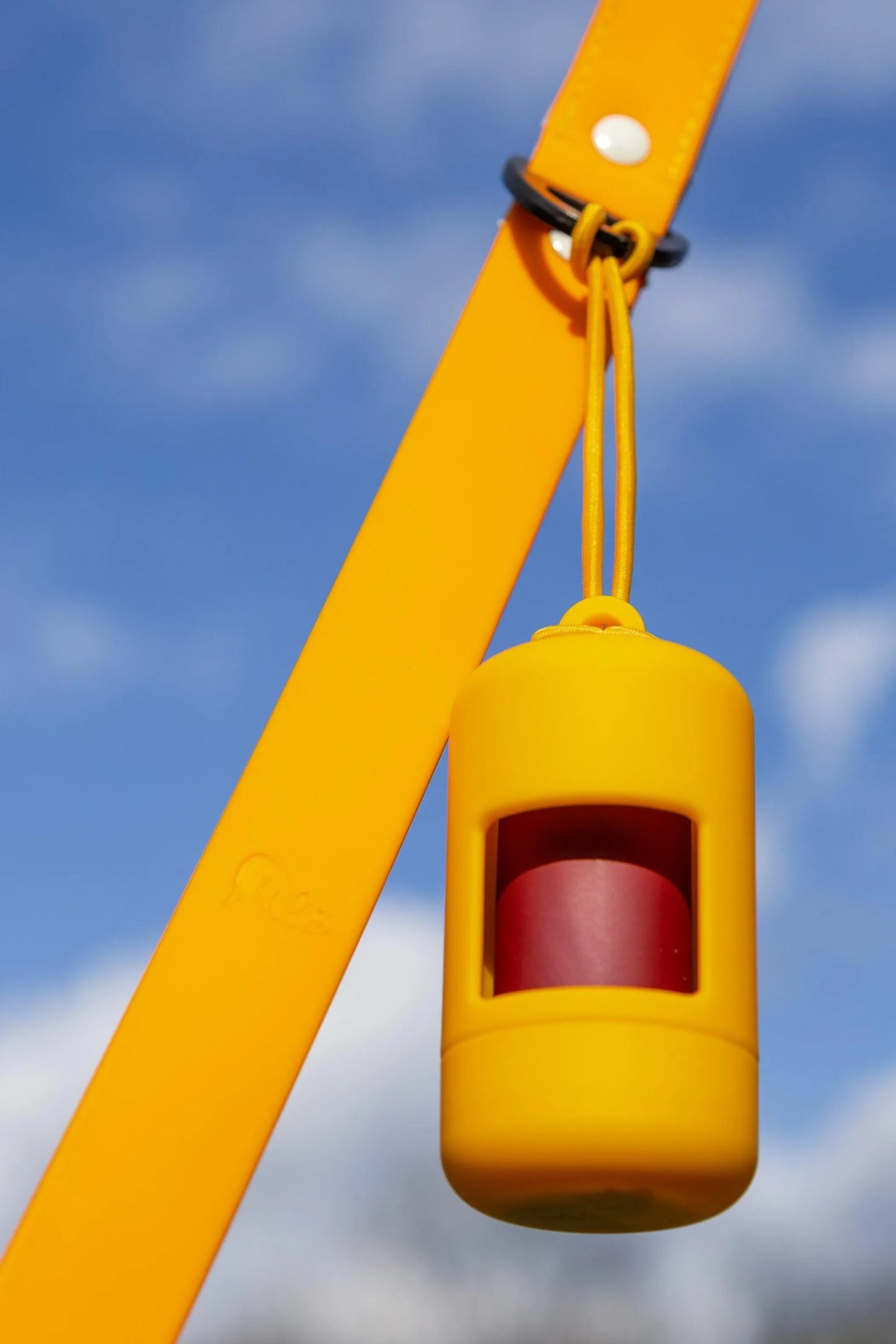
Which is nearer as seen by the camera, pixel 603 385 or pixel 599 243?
pixel 603 385

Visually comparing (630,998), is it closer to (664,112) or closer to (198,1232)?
(198,1232)

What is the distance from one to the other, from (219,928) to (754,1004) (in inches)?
18.1

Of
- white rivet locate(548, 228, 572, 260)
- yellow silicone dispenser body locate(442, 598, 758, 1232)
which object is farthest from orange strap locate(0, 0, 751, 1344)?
yellow silicone dispenser body locate(442, 598, 758, 1232)

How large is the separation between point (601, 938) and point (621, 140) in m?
0.91

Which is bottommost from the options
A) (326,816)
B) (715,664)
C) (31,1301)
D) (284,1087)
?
(31,1301)

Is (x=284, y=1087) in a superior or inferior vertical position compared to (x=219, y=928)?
inferior

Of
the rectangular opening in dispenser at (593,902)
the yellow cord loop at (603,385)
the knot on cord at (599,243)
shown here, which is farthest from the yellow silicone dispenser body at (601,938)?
the knot on cord at (599,243)

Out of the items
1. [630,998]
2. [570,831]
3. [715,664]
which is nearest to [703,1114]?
[630,998]

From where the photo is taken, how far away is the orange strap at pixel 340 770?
1.37 m

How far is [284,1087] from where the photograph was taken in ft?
4.74

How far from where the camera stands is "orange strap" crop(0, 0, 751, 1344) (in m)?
1.37

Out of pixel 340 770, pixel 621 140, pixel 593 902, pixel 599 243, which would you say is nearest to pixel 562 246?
pixel 599 243

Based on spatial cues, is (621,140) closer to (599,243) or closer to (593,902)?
(599,243)

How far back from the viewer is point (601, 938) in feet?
4.31
